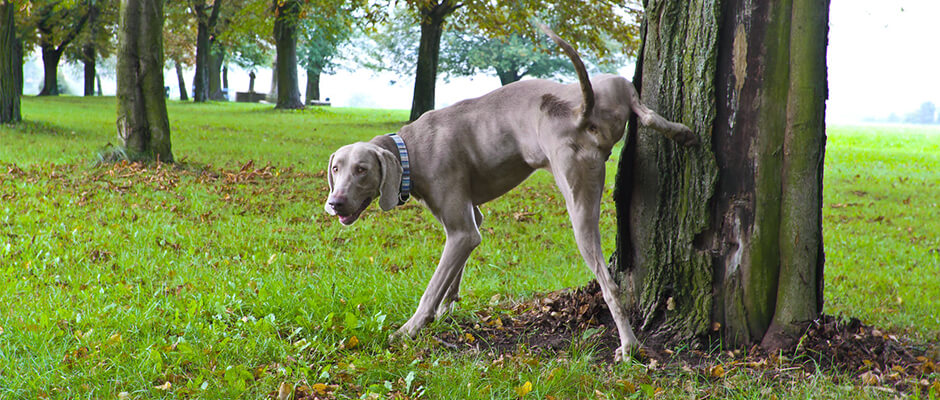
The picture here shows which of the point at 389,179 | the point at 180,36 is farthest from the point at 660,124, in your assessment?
the point at 180,36

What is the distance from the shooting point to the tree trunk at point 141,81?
10.4 metres

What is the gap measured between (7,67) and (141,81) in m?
6.24

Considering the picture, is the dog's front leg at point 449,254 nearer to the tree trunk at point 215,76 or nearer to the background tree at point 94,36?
the background tree at point 94,36

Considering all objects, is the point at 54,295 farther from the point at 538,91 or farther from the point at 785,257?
the point at 785,257

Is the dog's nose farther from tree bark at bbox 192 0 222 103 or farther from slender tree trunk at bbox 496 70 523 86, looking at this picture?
slender tree trunk at bbox 496 70 523 86

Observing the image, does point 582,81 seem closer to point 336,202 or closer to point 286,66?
point 336,202

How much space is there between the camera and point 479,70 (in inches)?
1508

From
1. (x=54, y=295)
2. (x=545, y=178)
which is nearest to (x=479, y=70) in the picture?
(x=545, y=178)

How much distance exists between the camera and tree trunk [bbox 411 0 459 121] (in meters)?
19.5

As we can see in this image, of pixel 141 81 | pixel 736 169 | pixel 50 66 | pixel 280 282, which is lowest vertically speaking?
pixel 280 282

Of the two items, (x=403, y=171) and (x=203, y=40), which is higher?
(x=203, y=40)

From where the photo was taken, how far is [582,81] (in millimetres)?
3271

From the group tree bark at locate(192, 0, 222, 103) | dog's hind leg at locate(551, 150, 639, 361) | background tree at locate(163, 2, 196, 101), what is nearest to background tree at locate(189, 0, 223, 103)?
tree bark at locate(192, 0, 222, 103)

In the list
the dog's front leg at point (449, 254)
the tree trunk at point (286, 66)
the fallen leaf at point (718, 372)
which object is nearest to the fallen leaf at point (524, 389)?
the dog's front leg at point (449, 254)
